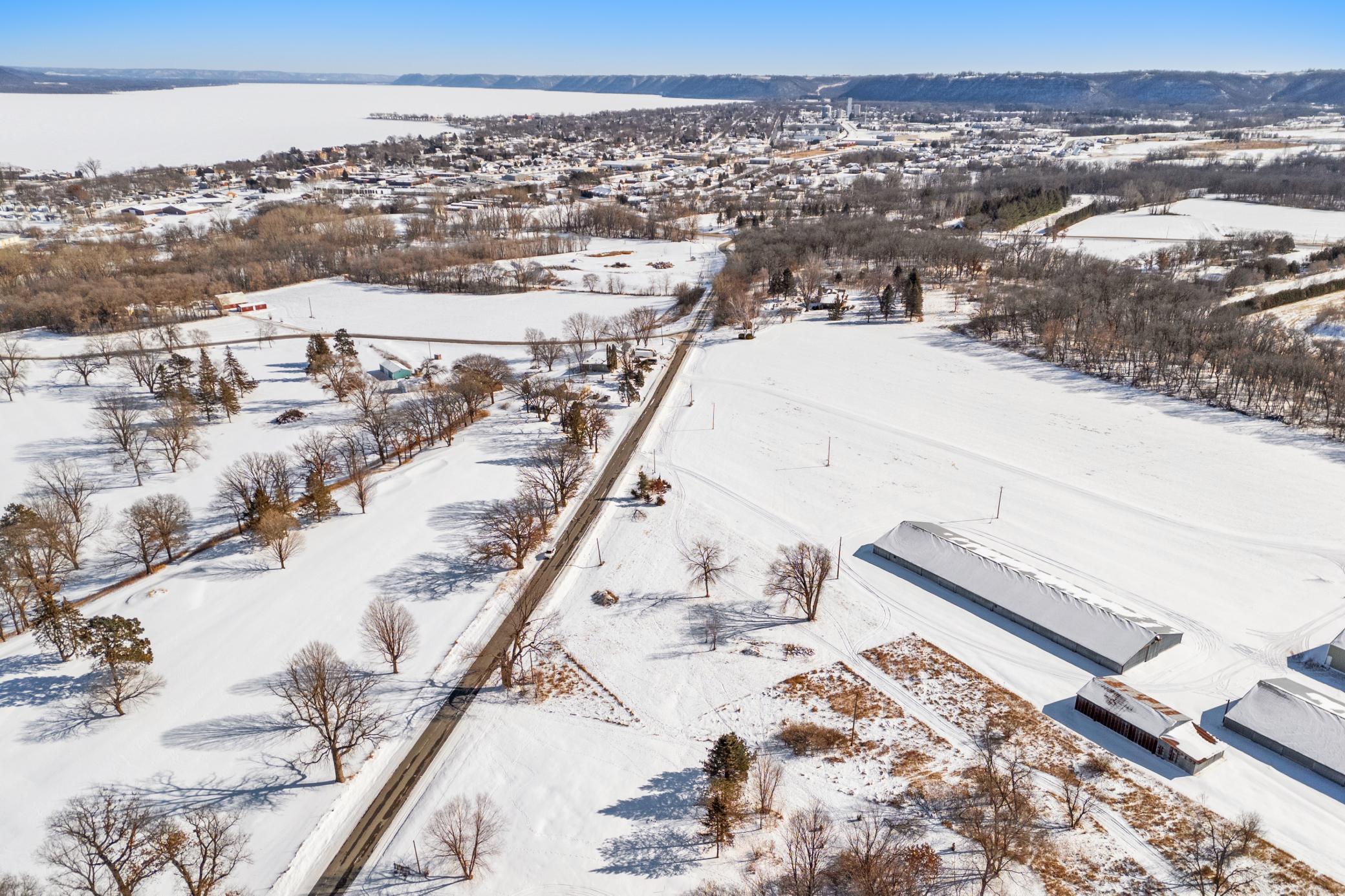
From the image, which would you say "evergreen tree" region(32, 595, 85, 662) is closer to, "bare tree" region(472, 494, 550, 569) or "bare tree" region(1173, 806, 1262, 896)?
"bare tree" region(472, 494, 550, 569)

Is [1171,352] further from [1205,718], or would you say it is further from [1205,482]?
[1205,718]

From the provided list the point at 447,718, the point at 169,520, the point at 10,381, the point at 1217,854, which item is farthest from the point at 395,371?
the point at 1217,854

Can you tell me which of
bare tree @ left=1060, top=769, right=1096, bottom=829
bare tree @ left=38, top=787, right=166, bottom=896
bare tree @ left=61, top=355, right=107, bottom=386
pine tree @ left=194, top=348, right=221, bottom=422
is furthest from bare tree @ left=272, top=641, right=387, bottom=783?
bare tree @ left=61, top=355, right=107, bottom=386

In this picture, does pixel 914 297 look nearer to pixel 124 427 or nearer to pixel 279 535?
pixel 279 535

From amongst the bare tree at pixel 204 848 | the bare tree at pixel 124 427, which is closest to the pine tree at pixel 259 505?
the bare tree at pixel 124 427

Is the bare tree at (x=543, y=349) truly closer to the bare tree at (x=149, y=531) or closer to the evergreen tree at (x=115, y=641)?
the bare tree at (x=149, y=531)
